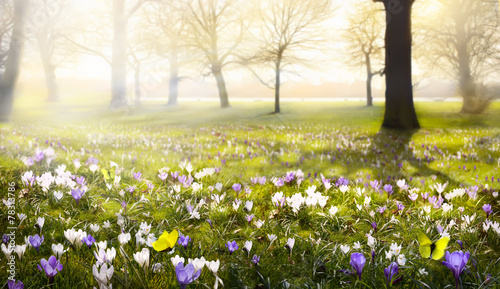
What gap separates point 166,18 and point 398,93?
542 inches

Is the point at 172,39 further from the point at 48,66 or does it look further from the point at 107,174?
the point at 107,174

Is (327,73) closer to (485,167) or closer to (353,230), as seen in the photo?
(485,167)

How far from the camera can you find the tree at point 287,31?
19250 mm

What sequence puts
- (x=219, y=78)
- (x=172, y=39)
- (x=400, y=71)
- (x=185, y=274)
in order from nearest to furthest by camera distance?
1. (x=185, y=274)
2. (x=400, y=71)
3. (x=172, y=39)
4. (x=219, y=78)

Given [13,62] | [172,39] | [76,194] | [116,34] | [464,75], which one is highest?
[172,39]

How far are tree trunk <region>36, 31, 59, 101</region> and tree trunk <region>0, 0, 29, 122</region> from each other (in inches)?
19.9

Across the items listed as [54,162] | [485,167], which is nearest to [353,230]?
[485,167]

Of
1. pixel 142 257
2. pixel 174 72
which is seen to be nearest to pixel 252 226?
pixel 142 257

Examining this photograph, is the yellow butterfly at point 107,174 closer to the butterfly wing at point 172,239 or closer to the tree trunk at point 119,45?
the butterfly wing at point 172,239

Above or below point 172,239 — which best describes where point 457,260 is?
below

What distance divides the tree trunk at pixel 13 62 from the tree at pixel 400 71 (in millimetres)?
9921

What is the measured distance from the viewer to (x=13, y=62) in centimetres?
669

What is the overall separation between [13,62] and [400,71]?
10.5m

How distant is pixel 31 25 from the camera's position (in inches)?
238
